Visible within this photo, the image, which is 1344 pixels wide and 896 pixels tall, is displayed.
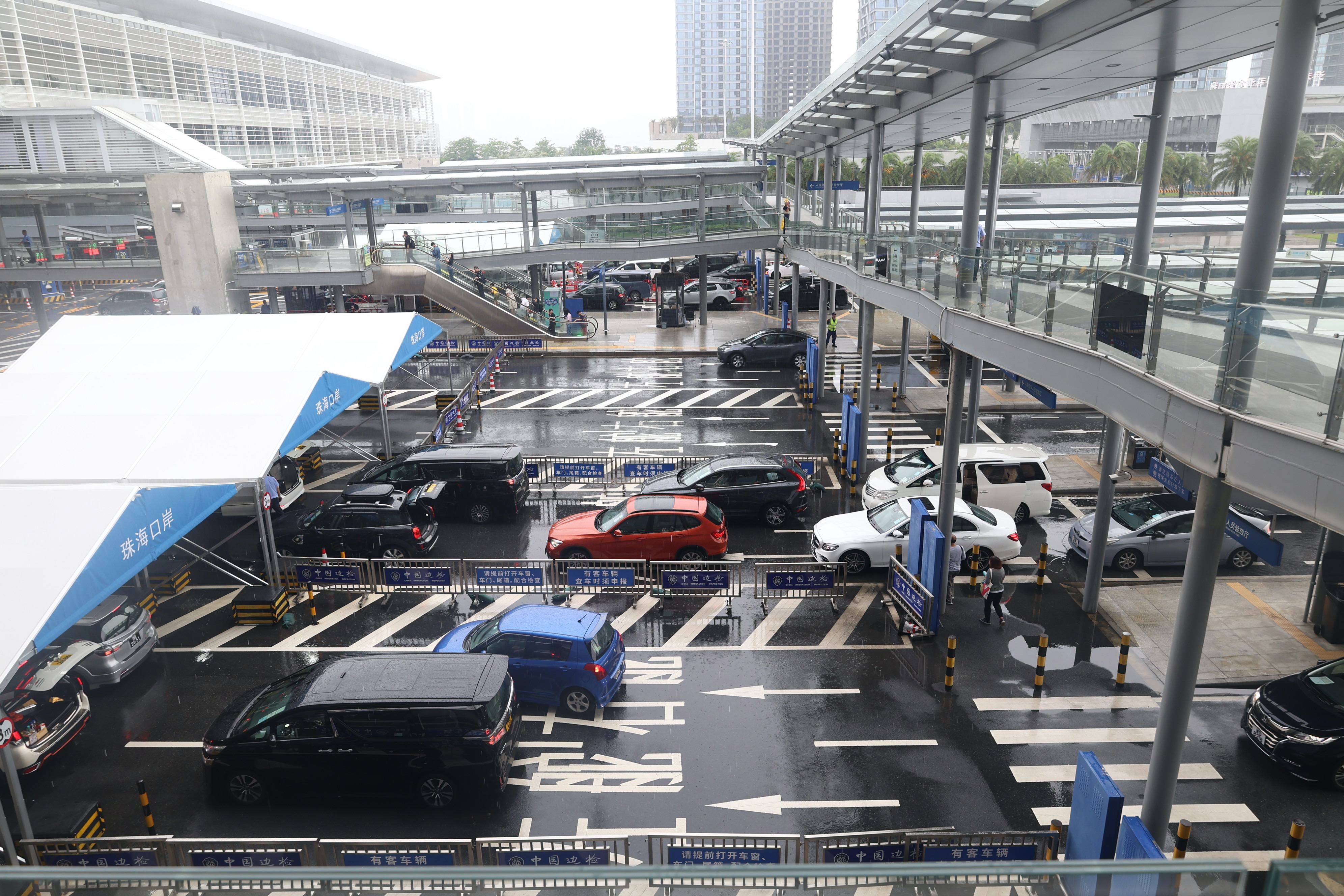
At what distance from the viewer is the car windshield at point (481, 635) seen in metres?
12.0

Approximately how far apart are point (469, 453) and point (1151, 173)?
1447cm

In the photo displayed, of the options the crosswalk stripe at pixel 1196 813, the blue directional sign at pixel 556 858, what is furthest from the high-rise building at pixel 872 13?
the blue directional sign at pixel 556 858

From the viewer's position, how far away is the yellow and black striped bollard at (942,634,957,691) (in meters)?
12.0

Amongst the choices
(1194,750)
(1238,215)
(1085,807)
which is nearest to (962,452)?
(1194,750)

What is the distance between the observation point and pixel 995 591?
14.0 metres

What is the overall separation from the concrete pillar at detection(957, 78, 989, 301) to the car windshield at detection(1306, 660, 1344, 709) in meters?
7.18

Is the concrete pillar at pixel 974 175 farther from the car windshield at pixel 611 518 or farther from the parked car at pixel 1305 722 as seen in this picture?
the car windshield at pixel 611 518

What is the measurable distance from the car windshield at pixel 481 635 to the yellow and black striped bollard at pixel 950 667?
262 inches

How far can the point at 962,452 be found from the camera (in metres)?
18.4

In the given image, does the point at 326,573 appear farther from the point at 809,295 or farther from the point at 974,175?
the point at 809,295

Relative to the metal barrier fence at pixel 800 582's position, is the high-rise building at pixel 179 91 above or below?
above

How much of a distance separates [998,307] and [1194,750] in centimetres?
667

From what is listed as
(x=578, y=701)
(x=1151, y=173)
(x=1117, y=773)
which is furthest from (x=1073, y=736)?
(x=1151, y=173)

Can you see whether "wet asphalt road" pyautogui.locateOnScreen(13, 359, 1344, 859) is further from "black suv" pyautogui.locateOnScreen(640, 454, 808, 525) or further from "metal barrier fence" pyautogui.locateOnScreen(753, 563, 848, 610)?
"black suv" pyautogui.locateOnScreen(640, 454, 808, 525)
